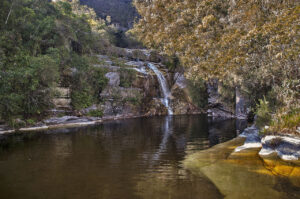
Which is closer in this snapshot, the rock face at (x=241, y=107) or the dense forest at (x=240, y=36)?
the dense forest at (x=240, y=36)

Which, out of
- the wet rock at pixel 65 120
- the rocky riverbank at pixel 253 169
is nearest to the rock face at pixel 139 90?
the wet rock at pixel 65 120

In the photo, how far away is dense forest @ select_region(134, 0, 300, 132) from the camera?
6851 mm

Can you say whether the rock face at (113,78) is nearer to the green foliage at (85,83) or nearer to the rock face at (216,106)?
the green foliage at (85,83)

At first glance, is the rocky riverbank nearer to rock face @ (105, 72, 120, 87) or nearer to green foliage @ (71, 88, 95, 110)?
green foliage @ (71, 88, 95, 110)

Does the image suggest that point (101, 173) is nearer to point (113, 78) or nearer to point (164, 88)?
point (113, 78)

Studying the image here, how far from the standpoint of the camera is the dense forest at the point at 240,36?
6851 millimetres

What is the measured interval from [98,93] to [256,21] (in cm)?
1995

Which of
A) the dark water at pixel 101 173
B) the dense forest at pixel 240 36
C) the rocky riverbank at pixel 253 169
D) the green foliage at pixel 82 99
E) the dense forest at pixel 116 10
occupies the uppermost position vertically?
the dense forest at pixel 116 10

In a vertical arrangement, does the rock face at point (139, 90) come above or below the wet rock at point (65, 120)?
above

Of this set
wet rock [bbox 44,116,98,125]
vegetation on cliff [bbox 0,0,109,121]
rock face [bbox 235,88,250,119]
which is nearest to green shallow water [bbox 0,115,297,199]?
vegetation on cliff [bbox 0,0,109,121]

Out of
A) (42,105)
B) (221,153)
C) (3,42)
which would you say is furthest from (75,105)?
(221,153)

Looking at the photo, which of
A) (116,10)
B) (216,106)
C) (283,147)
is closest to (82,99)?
(216,106)

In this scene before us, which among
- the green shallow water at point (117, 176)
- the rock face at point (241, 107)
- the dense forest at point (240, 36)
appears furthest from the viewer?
the rock face at point (241, 107)

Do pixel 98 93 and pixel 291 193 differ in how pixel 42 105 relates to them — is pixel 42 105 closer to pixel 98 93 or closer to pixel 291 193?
pixel 98 93
